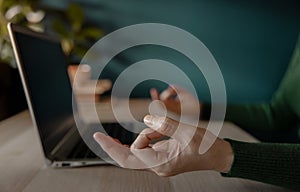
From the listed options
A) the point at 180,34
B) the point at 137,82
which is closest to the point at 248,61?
the point at 180,34

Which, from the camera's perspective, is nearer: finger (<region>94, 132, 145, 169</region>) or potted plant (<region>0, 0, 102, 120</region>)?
finger (<region>94, 132, 145, 169</region>)

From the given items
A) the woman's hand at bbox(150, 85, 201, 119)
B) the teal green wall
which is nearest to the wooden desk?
the woman's hand at bbox(150, 85, 201, 119)

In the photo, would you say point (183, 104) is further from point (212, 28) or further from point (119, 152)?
point (212, 28)

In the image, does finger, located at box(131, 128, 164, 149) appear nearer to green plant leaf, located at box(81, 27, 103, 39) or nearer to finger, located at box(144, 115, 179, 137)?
finger, located at box(144, 115, 179, 137)

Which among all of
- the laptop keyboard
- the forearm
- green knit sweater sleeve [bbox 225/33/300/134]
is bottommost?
green knit sweater sleeve [bbox 225/33/300/134]

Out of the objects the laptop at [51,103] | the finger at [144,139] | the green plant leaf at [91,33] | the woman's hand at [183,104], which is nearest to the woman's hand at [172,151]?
the finger at [144,139]

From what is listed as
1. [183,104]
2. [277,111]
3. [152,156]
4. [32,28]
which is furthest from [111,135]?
[32,28]

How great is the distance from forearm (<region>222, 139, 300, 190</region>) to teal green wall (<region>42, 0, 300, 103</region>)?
4.24 ft

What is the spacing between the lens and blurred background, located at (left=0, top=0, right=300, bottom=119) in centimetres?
173

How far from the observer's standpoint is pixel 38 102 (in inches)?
26.1

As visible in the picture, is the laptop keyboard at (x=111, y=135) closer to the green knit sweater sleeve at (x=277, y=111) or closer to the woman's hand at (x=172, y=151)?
the woman's hand at (x=172, y=151)

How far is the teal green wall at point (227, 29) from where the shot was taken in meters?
1.73

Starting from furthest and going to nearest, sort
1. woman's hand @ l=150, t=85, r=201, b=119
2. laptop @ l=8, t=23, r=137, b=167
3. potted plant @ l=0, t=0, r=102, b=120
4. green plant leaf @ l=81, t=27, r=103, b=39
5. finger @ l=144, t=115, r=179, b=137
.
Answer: green plant leaf @ l=81, t=27, r=103, b=39 < potted plant @ l=0, t=0, r=102, b=120 < woman's hand @ l=150, t=85, r=201, b=119 < laptop @ l=8, t=23, r=137, b=167 < finger @ l=144, t=115, r=179, b=137

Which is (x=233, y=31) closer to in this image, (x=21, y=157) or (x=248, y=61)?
(x=248, y=61)
